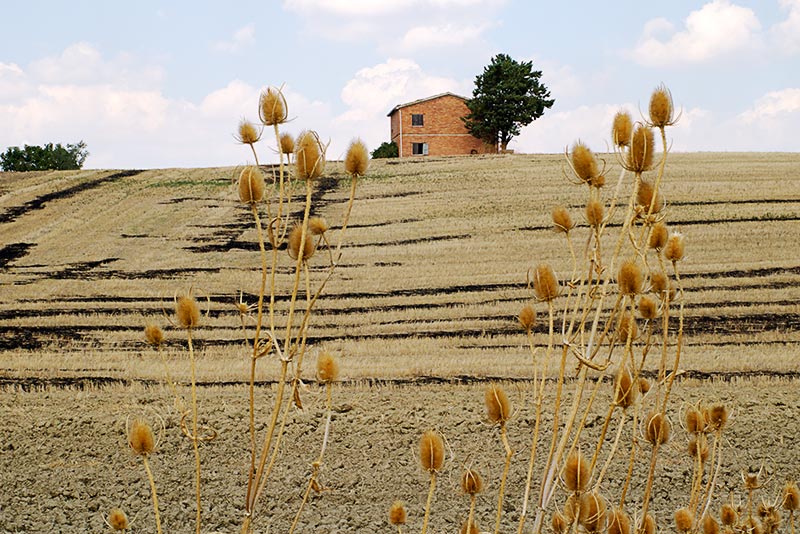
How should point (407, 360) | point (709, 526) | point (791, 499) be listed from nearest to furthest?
point (709, 526), point (791, 499), point (407, 360)

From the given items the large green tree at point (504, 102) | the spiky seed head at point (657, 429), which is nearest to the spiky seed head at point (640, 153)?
the spiky seed head at point (657, 429)

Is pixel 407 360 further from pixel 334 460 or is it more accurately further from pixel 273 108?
pixel 273 108

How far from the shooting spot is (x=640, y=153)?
3.72 ft

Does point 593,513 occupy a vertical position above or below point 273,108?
below

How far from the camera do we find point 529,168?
2167 centimetres

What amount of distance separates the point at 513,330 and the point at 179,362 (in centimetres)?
414

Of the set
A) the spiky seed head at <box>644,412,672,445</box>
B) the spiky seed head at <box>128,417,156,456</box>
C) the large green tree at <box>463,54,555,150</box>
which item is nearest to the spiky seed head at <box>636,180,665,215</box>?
the spiky seed head at <box>644,412,672,445</box>

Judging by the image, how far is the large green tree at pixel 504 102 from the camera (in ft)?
118

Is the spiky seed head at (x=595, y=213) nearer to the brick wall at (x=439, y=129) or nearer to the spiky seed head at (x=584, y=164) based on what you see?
the spiky seed head at (x=584, y=164)

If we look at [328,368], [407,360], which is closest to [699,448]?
[328,368]

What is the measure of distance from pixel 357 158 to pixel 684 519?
0.73 meters

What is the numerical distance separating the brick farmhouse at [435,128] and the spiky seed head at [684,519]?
117 ft

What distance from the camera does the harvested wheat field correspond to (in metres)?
1.57

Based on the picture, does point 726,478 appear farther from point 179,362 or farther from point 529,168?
point 529,168
